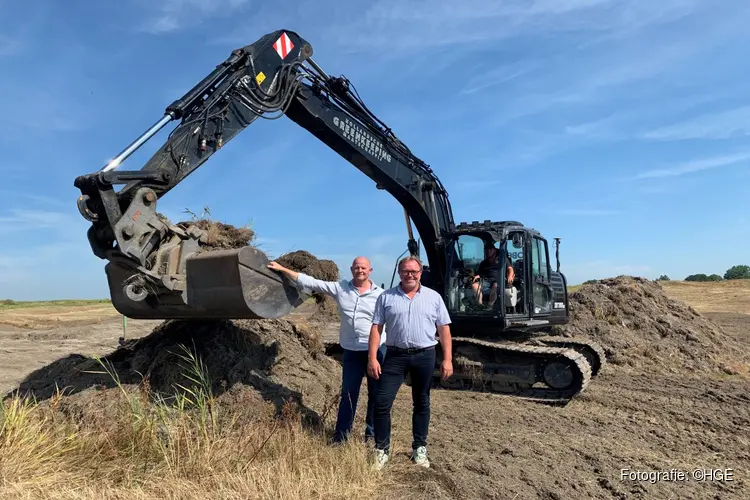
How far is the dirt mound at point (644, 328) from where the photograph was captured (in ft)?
42.0

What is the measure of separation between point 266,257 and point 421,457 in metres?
2.55

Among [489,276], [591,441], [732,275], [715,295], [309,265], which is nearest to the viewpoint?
[591,441]

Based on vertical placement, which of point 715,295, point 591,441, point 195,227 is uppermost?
point 715,295

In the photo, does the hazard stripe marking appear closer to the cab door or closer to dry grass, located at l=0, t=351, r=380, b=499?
dry grass, located at l=0, t=351, r=380, b=499

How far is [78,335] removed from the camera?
59.2ft

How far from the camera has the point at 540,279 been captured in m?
10.5

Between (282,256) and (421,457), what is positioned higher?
(282,256)

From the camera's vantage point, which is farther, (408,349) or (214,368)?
(214,368)

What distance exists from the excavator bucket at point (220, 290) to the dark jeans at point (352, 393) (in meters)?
1.09

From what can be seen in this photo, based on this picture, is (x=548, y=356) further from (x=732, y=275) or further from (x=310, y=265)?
(x=732, y=275)

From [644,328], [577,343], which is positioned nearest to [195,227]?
[577,343]

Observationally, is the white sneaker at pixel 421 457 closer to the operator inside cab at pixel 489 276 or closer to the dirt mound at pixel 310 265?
the dirt mound at pixel 310 265

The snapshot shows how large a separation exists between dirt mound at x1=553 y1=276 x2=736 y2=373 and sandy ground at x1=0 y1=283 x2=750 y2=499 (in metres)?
1.33

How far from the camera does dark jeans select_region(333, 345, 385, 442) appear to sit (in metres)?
5.44
